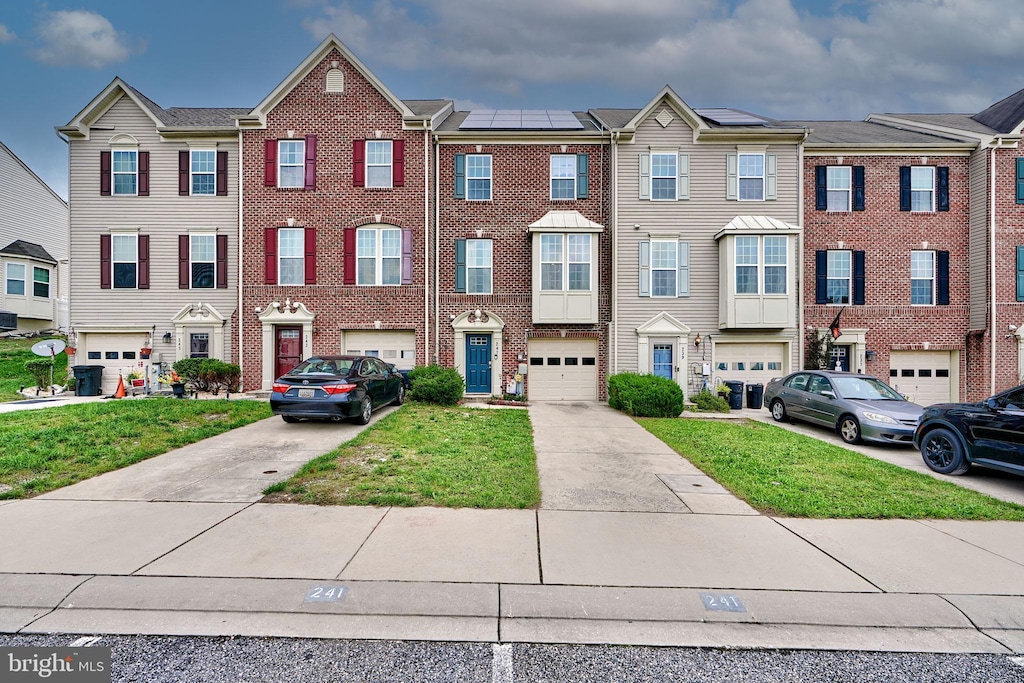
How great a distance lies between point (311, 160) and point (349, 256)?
11.7 ft

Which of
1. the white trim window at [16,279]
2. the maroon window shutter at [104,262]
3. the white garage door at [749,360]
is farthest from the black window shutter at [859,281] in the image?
the white trim window at [16,279]

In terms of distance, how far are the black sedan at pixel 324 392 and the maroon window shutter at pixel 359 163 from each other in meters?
8.35

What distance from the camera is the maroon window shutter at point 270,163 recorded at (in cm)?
1614

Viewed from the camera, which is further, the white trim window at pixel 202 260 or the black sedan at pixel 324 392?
the white trim window at pixel 202 260

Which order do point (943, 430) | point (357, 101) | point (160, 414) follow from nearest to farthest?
point (943, 430) → point (160, 414) → point (357, 101)

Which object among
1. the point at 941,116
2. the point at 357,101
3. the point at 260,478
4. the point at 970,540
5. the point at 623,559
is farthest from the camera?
the point at 941,116

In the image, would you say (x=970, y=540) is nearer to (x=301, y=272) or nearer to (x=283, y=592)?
(x=283, y=592)

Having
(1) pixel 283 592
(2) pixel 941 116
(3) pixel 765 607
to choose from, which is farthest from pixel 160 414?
(2) pixel 941 116

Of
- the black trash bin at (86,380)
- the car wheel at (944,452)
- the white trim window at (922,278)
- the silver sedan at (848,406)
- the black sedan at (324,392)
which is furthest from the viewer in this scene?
the white trim window at (922,278)

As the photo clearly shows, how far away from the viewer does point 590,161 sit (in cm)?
1644

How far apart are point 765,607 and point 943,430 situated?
6.32 meters

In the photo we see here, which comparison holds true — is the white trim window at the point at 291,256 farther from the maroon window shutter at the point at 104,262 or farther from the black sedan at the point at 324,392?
the black sedan at the point at 324,392

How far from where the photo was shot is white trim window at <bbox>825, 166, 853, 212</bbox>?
54.4ft

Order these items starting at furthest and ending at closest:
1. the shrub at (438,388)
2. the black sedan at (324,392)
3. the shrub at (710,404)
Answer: the shrub at (710,404) < the shrub at (438,388) < the black sedan at (324,392)
